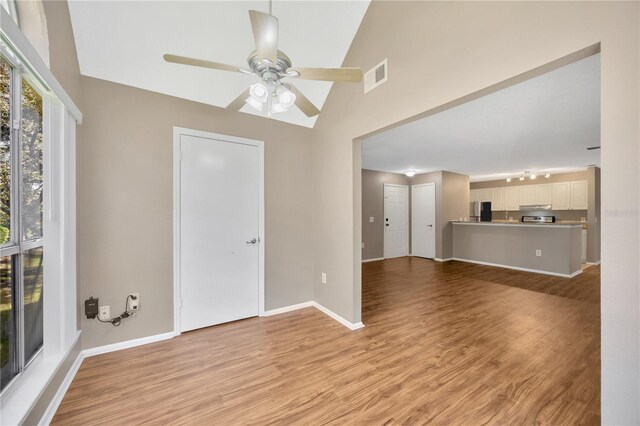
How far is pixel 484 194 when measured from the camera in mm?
8227

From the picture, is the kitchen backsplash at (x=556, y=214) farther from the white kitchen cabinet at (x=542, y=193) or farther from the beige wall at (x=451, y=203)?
the beige wall at (x=451, y=203)

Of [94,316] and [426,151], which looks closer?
[94,316]

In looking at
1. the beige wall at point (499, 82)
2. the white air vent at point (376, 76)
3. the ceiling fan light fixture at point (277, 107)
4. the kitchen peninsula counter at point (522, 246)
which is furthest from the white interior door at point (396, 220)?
the ceiling fan light fixture at point (277, 107)

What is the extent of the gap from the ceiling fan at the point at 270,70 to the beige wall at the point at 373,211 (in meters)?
4.54

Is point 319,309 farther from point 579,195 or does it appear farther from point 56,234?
point 579,195

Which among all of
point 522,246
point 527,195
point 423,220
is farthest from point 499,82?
point 527,195

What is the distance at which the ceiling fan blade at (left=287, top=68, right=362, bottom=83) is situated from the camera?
145cm

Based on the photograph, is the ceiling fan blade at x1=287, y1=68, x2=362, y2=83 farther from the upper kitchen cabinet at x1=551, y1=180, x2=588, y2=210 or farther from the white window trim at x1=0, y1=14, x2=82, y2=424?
the upper kitchen cabinet at x1=551, y1=180, x2=588, y2=210

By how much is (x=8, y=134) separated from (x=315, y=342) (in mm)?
2547

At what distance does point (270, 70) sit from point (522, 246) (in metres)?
6.15

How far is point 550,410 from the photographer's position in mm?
1547

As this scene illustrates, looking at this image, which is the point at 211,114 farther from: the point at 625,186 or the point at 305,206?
the point at 625,186

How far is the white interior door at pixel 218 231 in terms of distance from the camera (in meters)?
2.53

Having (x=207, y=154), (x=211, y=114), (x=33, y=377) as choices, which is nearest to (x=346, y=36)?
(x=211, y=114)
